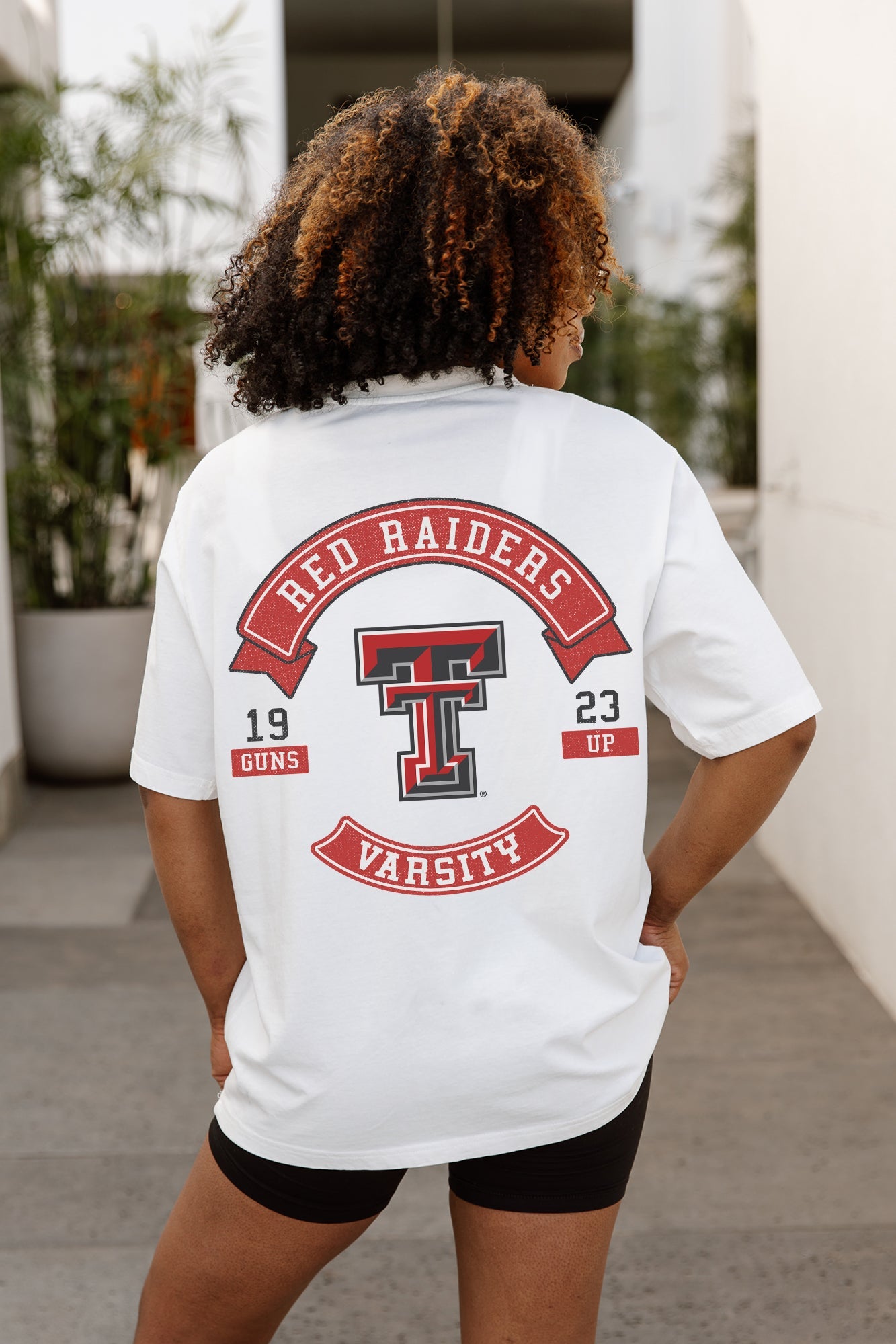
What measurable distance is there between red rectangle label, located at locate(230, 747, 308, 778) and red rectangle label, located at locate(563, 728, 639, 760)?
19 centimetres

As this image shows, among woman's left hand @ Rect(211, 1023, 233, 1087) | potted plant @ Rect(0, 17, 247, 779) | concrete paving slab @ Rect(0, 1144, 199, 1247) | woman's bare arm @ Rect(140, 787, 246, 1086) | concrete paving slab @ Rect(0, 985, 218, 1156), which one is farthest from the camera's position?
potted plant @ Rect(0, 17, 247, 779)

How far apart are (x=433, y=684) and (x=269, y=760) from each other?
134 mm

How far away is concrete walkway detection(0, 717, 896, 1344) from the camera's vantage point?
205 centimetres

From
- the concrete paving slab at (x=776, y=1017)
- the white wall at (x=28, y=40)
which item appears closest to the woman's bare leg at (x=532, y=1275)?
the concrete paving slab at (x=776, y=1017)

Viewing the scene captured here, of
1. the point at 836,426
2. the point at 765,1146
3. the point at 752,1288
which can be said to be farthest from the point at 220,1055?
the point at 836,426

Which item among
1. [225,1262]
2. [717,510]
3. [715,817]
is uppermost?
[715,817]

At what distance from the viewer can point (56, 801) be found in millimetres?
5246

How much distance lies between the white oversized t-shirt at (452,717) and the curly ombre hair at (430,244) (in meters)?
0.03

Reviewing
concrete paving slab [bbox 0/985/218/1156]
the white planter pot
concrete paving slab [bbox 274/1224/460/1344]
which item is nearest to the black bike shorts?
concrete paving slab [bbox 274/1224/460/1344]

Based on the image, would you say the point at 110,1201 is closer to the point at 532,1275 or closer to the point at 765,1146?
the point at 765,1146

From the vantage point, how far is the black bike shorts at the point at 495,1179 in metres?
1.06

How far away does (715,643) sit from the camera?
102cm

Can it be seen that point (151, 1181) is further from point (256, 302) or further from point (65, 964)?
point (256, 302)

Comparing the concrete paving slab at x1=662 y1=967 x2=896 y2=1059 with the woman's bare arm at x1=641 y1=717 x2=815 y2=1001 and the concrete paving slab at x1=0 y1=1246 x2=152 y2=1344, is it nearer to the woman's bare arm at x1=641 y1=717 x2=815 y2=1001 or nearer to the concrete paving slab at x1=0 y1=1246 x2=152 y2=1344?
the concrete paving slab at x1=0 y1=1246 x2=152 y2=1344
